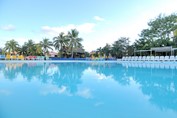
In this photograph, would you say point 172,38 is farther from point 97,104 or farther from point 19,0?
point 97,104

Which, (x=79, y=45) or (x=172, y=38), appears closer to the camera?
(x=172, y=38)

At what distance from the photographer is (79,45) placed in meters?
29.4

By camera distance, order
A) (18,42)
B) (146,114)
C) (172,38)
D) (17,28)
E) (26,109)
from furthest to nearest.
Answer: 1. (18,42)
2. (172,38)
3. (17,28)
4. (26,109)
5. (146,114)

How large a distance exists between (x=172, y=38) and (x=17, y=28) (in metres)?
18.5

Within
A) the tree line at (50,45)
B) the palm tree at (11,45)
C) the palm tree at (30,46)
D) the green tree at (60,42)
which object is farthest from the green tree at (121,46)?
the palm tree at (11,45)

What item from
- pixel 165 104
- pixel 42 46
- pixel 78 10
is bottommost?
pixel 165 104

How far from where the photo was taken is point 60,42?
29625 mm

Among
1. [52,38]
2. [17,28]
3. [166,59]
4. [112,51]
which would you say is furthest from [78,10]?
[52,38]

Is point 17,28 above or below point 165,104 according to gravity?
above

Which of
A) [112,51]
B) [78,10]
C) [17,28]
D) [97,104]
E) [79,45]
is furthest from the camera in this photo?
[79,45]

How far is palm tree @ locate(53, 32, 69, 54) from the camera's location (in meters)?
29.3

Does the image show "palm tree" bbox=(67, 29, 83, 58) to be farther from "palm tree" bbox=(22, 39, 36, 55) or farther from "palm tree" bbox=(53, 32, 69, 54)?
"palm tree" bbox=(22, 39, 36, 55)

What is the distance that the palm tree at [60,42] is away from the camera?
1155 inches

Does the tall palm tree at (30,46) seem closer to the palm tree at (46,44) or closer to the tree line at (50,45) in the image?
the tree line at (50,45)
